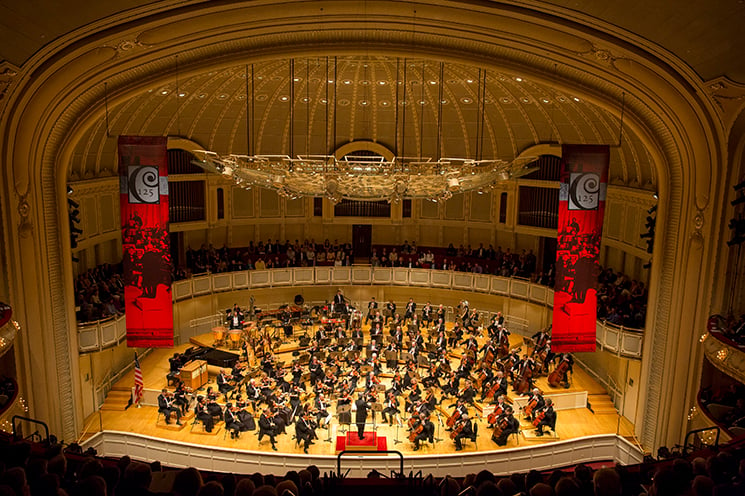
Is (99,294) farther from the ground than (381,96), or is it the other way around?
(381,96)

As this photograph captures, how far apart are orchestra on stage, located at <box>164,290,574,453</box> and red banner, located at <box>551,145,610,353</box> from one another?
307cm

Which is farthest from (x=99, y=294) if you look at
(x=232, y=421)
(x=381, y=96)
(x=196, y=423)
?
(x=381, y=96)

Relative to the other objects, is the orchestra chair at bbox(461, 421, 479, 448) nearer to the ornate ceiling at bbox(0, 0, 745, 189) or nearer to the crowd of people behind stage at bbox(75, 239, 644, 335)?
the crowd of people behind stage at bbox(75, 239, 644, 335)

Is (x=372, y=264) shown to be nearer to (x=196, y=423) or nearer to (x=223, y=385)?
(x=223, y=385)

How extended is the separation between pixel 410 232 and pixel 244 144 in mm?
8158

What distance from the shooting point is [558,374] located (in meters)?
16.9

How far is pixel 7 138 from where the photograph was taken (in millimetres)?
11930

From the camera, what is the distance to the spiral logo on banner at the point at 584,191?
455 inches

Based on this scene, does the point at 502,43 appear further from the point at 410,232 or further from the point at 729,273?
the point at 410,232

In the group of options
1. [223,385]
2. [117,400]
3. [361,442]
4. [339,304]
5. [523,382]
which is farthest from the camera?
[339,304]

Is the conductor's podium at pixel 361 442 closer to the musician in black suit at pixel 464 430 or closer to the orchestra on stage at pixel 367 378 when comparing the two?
the orchestra on stage at pixel 367 378

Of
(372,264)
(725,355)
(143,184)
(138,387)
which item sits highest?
(143,184)

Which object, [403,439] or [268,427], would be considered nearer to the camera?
[268,427]

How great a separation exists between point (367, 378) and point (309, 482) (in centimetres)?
963
